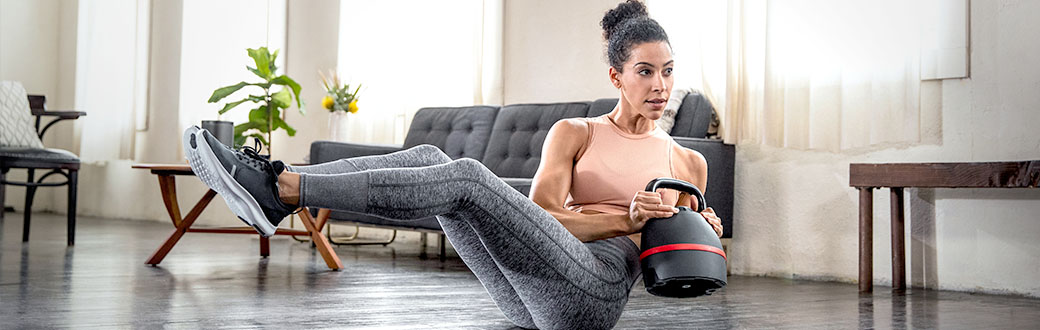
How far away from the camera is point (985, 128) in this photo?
10.9ft

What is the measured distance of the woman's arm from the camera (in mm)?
1847

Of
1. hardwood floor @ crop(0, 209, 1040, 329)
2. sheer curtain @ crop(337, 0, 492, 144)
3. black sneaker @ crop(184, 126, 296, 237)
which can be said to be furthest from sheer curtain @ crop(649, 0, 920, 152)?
black sneaker @ crop(184, 126, 296, 237)

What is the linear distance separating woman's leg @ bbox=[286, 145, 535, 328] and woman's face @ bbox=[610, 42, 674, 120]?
40 centimetres

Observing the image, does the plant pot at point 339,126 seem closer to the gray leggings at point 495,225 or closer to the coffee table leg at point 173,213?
the coffee table leg at point 173,213

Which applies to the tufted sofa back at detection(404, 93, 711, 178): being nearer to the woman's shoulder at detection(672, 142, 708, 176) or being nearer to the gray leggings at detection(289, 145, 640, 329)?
the woman's shoulder at detection(672, 142, 708, 176)

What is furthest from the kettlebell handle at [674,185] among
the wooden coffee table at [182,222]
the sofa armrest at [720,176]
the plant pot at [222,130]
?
the plant pot at [222,130]

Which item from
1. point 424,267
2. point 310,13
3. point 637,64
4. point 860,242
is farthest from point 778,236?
point 310,13

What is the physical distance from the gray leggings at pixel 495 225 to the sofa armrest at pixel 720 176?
1.86 m

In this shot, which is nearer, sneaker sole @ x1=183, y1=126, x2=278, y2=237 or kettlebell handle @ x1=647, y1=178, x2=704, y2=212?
sneaker sole @ x1=183, y1=126, x2=278, y2=237

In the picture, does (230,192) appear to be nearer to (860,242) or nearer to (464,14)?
(860,242)

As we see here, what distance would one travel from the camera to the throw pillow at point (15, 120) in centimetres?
485

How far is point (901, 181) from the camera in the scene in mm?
3246

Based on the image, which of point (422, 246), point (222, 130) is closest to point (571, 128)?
point (222, 130)

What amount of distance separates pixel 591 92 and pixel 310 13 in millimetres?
2512
